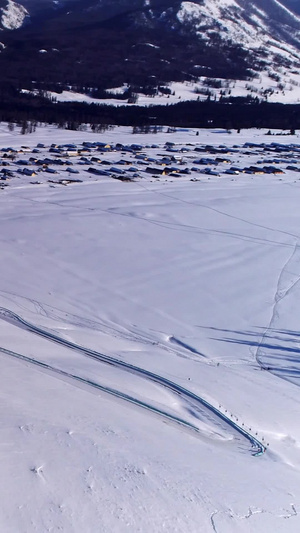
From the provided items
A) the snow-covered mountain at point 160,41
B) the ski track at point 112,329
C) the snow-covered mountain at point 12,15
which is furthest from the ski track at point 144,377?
the snow-covered mountain at point 12,15

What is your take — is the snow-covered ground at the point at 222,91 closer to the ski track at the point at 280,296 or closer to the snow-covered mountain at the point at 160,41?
the snow-covered mountain at the point at 160,41

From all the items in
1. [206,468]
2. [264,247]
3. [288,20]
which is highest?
[288,20]

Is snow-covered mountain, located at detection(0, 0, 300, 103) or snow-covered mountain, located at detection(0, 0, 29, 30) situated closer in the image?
snow-covered mountain, located at detection(0, 0, 300, 103)

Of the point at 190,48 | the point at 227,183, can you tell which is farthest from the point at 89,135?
the point at 190,48

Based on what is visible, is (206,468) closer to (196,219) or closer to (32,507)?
(32,507)

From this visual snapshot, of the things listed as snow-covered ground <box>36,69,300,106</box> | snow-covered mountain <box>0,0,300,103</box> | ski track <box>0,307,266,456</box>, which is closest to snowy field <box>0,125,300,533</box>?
ski track <box>0,307,266,456</box>

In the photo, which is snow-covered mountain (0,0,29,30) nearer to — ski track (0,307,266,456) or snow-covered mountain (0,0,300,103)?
snow-covered mountain (0,0,300,103)

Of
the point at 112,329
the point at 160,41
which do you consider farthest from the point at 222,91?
the point at 112,329

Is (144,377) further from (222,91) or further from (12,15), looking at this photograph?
(12,15)
